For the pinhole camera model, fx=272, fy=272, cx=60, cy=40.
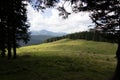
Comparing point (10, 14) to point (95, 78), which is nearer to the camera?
point (95, 78)

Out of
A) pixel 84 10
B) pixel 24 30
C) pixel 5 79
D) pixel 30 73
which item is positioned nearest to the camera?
pixel 5 79

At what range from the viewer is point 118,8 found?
18.3 meters

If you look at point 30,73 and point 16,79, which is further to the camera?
point 30,73

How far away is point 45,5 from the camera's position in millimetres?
18125

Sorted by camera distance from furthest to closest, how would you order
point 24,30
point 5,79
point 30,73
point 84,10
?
point 24,30 < point 30,73 < point 84,10 < point 5,79

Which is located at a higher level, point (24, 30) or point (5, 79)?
point (24, 30)

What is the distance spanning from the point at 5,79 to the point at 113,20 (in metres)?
8.81

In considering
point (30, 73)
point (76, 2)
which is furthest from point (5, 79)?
point (76, 2)

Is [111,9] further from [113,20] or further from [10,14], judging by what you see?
[10,14]

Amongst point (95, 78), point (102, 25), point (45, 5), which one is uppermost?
point (45, 5)

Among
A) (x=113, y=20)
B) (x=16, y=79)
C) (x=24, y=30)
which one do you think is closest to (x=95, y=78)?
(x=113, y=20)

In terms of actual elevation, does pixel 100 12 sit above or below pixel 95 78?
above

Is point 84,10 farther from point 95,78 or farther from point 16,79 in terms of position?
point 16,79

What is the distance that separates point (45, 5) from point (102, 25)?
16.7ft
